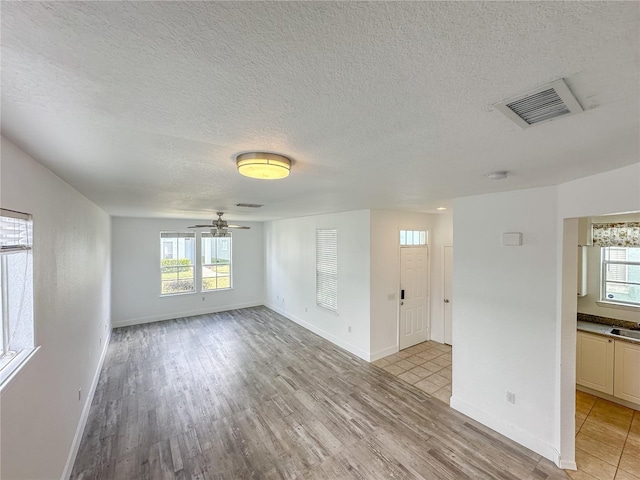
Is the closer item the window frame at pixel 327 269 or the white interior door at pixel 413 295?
the white interior door at pixel 413 295

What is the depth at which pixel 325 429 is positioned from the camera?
2.96 m

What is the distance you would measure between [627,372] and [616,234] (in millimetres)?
1727

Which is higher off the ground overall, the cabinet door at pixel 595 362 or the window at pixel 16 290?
the window at pixel 16 290

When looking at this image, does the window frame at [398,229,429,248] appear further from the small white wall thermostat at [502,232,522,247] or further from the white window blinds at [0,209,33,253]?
the white window blinds at [0,209,33,253]

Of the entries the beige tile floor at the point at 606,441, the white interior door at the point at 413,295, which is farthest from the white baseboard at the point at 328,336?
the beige tile floor at the point at 606,441

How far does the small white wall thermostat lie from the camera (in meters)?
2.76

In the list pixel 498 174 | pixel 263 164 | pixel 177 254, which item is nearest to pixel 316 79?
pixel 263 164

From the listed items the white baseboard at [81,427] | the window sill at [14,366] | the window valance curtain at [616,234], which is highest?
the window valance curtain at [616,234]

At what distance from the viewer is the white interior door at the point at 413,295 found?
5.12 m

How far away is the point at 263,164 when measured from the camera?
1.60 m

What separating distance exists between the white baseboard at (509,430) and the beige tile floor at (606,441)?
0.17 m

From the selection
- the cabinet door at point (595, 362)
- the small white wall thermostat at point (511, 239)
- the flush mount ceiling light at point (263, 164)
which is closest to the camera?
the flush mount ceiling light at point (263, 164)

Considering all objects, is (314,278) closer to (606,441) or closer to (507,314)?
(507,314)

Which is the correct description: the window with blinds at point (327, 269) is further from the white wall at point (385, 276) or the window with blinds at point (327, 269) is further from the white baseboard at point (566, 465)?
the white baseboard at point (566, 465)
